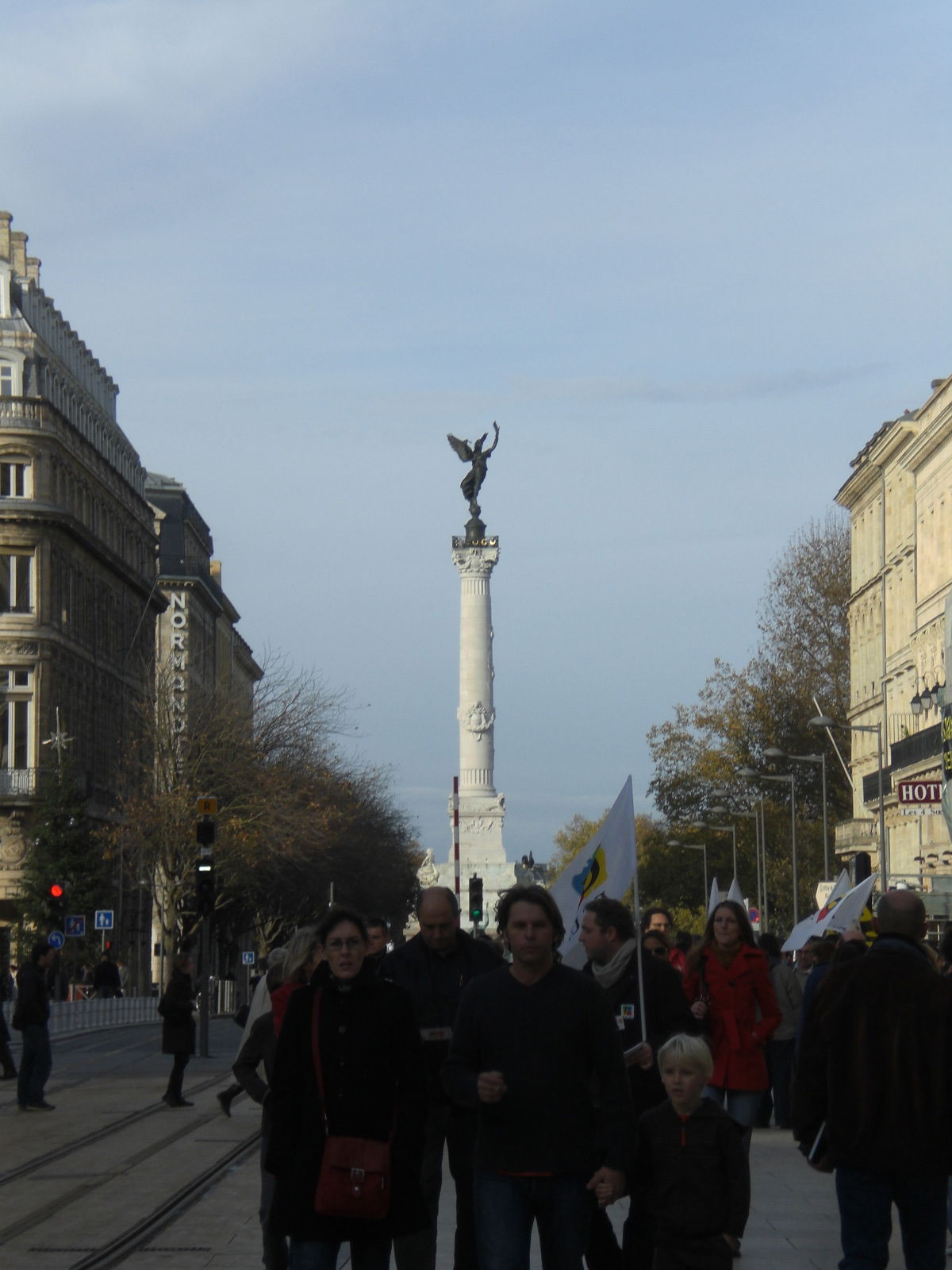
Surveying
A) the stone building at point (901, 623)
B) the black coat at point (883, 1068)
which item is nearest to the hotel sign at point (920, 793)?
the stone building at point (901, 623)

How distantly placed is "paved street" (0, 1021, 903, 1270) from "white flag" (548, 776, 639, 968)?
1821 mm

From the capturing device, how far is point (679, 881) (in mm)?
107688

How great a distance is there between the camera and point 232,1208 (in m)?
14.6

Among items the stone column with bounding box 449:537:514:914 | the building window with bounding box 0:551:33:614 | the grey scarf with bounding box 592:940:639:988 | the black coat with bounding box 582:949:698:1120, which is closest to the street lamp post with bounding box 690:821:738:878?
the stone column with bounding box 449:537:514:914

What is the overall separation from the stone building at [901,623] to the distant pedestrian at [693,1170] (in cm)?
4491

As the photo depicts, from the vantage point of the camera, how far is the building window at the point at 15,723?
68.7 m

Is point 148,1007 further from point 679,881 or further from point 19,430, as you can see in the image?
point 679,881

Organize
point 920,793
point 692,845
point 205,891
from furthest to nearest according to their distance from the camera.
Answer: point 692,845 → point 920,793 → point 205,891

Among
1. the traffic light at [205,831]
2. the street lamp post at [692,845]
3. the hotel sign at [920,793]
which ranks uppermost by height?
the hotel sign at [920,793]

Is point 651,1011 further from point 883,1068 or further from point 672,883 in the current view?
point 672,883

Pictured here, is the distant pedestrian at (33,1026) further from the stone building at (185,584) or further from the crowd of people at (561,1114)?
the stone building at (185,584)

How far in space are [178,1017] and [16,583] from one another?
47590mm

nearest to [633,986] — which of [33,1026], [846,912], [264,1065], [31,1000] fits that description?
[264,1065]

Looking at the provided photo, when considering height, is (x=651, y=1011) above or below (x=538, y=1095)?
above
